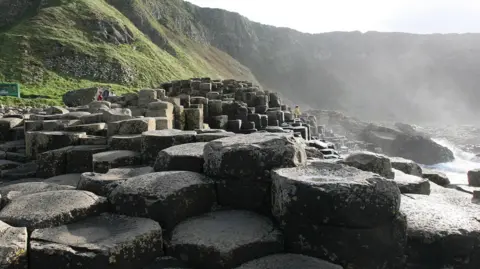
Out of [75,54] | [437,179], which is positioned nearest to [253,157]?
[437,179]

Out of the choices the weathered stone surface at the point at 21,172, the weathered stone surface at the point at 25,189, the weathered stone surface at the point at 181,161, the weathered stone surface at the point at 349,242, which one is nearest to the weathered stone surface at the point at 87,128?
the weathered stone surface at the point at 21,172

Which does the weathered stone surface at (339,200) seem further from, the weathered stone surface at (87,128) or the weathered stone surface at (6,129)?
the weathered stone surface at (6,129)

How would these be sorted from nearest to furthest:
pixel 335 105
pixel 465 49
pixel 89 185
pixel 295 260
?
pixel 295 260 → pixel 89 185 → pixel 335 105 → pixel 465 49

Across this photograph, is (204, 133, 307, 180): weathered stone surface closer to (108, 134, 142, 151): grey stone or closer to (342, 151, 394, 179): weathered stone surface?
(342, 151, 394, 179): weathered stone surface

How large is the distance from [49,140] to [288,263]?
543 cm

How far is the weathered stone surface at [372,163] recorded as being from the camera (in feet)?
16.3

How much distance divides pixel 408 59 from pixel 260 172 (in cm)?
14635

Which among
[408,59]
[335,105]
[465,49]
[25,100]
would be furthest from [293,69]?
[25,100]

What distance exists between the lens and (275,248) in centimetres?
344

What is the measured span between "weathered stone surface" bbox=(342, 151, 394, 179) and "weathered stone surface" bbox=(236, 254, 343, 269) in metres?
2.03

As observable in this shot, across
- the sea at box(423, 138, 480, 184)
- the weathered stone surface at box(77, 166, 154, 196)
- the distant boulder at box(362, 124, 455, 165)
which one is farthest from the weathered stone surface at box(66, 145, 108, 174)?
the distant boulder at box(362, 124, 455, 165)

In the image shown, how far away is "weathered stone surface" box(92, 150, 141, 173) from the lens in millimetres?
5402

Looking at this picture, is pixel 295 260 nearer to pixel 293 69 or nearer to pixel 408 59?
pixel 293 69

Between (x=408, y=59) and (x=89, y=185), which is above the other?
(x=408, y=59)
